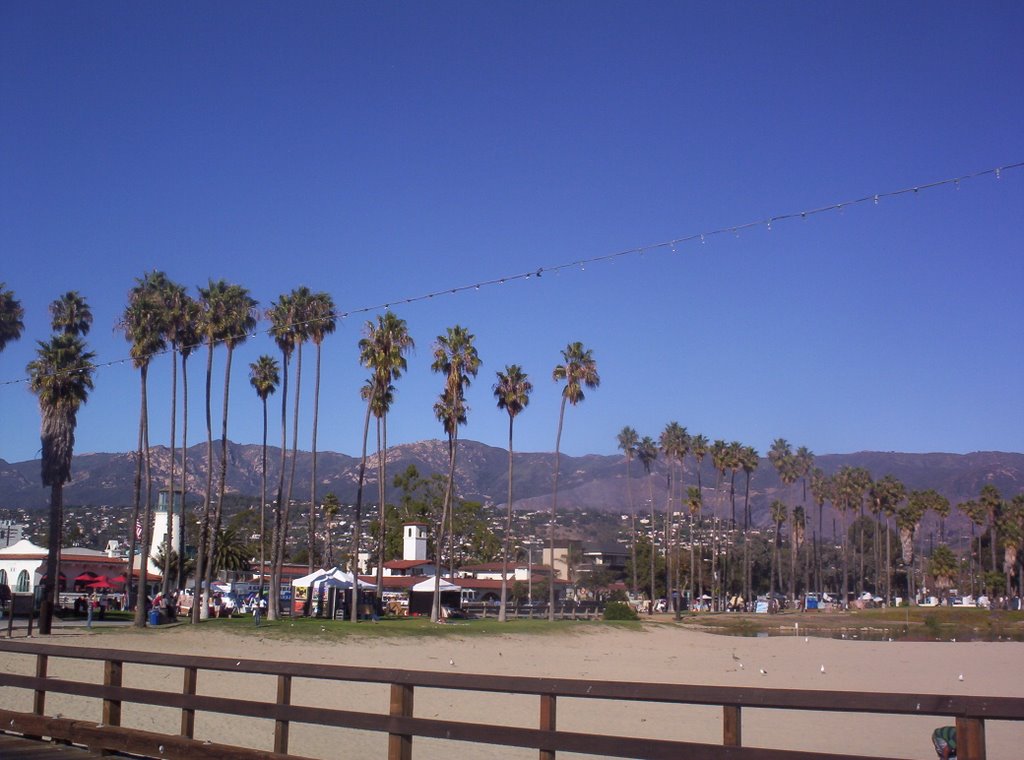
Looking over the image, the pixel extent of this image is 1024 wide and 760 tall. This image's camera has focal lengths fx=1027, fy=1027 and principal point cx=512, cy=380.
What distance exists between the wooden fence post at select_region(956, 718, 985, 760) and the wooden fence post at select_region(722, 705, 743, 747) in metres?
1.28

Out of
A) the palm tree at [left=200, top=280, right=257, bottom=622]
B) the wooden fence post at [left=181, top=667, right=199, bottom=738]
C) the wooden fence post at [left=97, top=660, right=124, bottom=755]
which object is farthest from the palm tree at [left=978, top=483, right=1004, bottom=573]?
the wooden fence post at [left=181, top=667, right=199, bottom=738]

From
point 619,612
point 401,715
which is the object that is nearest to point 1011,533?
point 619,612

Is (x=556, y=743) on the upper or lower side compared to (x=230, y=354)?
lower

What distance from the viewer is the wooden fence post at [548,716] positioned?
276 inches

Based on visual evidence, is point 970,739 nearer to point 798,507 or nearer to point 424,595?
point 424,595

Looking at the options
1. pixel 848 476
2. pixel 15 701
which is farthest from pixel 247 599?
pixel 848 476

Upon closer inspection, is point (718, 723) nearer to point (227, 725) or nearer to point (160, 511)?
point (227, 725)

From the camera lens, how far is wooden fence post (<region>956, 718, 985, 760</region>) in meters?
5.52

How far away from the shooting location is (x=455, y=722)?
300 inches

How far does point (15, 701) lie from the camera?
47.9 feet

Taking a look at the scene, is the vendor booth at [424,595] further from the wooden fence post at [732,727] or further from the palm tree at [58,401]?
the wooden fence post at [732,727]

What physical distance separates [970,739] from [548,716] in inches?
107

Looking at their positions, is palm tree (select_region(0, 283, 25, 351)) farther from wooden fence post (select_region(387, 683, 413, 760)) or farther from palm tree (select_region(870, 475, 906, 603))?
palm tree (select_region(870, 475, 906, 603))

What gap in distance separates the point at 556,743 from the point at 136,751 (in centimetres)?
426
